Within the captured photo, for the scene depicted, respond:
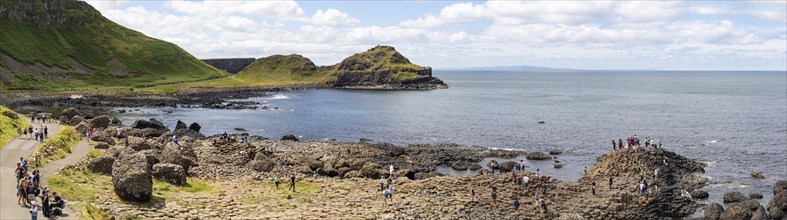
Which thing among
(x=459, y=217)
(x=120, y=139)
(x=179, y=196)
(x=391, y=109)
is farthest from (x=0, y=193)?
(x=391, y=109)

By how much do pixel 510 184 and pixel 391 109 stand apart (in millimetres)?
102916

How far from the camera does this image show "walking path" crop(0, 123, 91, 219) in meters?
30.2

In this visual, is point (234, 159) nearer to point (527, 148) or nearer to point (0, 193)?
point (0, 193)

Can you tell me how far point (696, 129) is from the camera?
106 m

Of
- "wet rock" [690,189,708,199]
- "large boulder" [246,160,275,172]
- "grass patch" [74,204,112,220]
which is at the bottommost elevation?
"wet rock" [690,189,708,199]

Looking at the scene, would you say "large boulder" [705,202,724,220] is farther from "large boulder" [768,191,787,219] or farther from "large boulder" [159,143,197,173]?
"large boulder" [159,143,197,173]

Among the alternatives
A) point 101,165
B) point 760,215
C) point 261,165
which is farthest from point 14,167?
point 760,215

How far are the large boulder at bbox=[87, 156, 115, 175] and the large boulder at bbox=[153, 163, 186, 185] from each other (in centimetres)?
342

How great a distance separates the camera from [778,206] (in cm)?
4906

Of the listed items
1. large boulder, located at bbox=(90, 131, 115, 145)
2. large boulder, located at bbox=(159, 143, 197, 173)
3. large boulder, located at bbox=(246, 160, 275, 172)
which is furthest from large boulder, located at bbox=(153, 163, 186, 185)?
large boulder, located at bbox=(90, 131, 115, 145)

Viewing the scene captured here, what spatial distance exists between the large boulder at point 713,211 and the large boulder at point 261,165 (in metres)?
38.7

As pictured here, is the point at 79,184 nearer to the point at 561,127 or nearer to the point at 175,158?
the point at 175,158

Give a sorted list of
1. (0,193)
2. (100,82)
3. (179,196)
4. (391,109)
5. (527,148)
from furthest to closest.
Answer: (100,82)
(391,109)
(527,148)
(179,196)
(0,193)

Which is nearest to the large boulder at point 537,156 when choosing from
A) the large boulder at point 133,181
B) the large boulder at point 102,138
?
the large boulder at point 102,138
